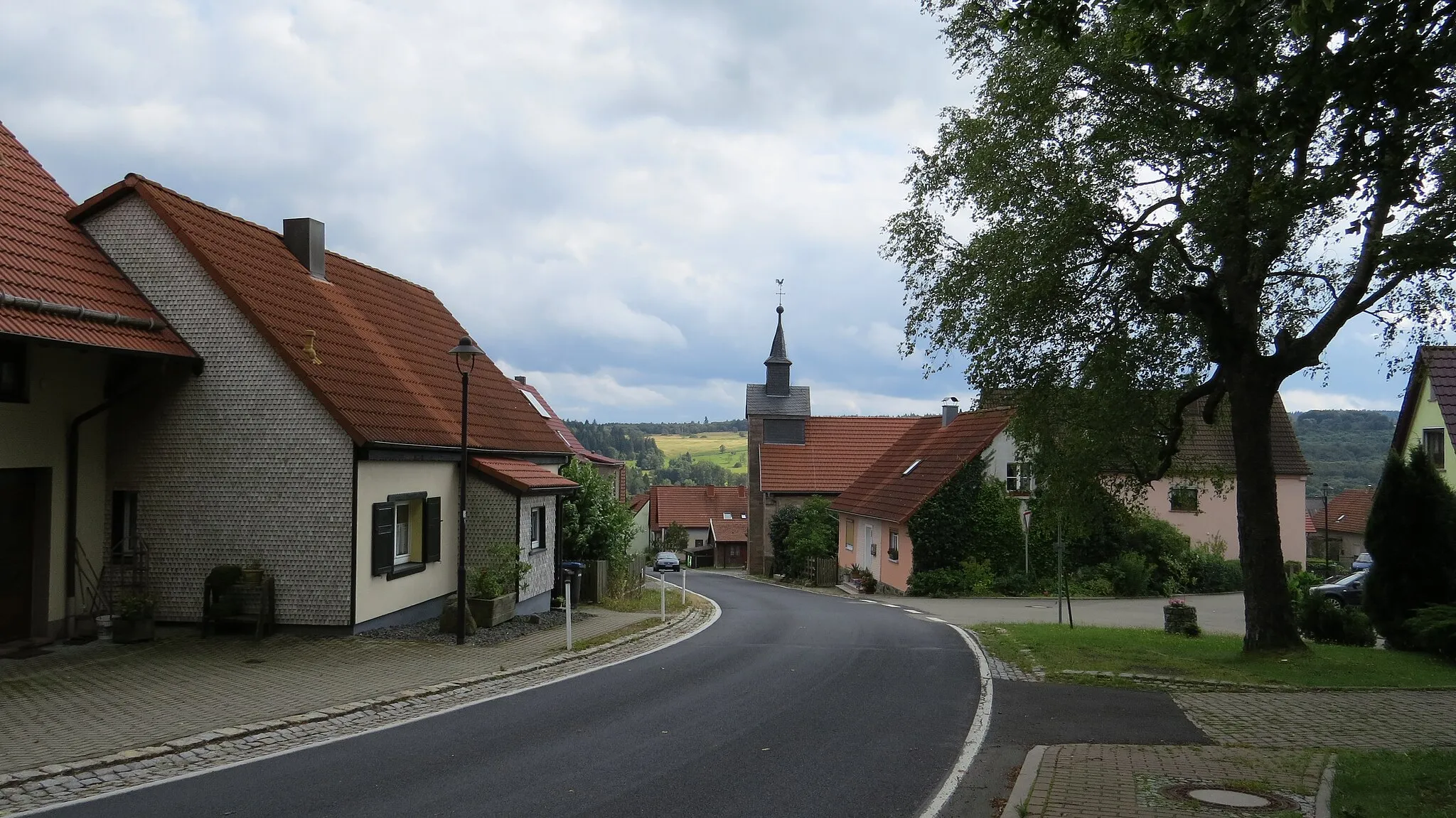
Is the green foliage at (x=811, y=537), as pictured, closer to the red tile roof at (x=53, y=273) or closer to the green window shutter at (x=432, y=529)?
the green window shutter at (x=432, y=529)

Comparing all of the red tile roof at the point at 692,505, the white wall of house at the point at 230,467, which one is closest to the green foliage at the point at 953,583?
the white wall of house at the point at 230,467

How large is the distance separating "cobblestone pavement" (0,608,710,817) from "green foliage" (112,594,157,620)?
519 centimetres

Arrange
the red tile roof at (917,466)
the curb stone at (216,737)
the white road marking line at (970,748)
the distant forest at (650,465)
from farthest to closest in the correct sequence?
the distant forest at (650,465)
the red tile roof at (917,466)
the curb stone at (216,737)
the white road marking line at (970,748)

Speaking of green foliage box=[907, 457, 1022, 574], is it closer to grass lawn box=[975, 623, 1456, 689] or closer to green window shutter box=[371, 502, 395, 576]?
grass lawn box=[975, 623, 1456, 689]

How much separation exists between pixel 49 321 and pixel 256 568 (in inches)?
171

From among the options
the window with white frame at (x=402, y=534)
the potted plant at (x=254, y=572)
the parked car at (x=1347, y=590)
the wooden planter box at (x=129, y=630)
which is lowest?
the parked car at (x=1347, y=590)

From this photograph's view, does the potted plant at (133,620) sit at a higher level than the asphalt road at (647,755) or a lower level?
higher

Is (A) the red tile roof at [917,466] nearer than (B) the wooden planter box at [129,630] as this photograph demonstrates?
No

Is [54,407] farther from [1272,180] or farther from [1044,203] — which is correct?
[1272,180]

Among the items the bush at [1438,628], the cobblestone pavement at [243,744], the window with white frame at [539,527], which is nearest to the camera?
the cobblestone pavement at [243,744]

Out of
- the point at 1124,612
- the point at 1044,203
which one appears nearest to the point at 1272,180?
the point at 1044,203

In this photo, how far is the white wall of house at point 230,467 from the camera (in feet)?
50.1

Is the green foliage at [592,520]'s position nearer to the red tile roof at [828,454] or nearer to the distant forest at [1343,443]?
the red tile roof at [828,454]

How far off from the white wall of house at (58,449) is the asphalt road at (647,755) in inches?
289
